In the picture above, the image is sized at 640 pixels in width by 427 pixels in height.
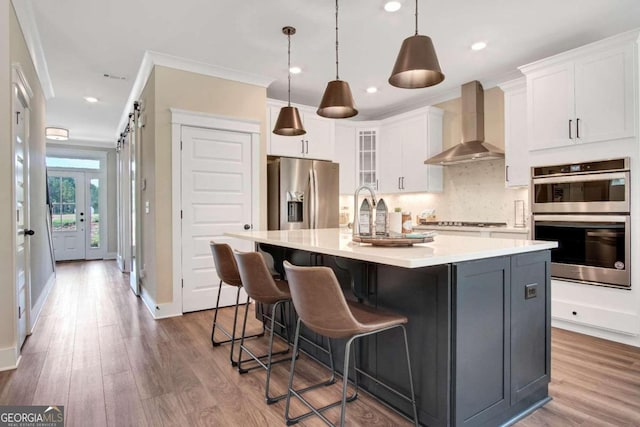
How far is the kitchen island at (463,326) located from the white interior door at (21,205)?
235cm

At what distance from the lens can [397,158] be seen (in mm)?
5570

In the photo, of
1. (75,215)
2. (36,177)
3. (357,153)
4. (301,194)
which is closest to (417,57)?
(301,194)

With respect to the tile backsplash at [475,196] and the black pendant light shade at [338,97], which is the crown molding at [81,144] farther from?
the black pendant light shade at [338,97]

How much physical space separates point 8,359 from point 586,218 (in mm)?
4693

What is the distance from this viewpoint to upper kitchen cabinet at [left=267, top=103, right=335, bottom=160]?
4.73m

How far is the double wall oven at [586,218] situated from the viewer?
3066mm

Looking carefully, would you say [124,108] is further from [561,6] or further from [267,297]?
[561,6]

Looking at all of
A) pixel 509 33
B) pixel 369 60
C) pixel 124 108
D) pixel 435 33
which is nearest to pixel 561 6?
pixel 509 33

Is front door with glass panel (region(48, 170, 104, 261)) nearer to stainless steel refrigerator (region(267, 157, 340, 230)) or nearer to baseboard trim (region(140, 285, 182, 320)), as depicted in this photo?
baseboard trim (region(140, 285, 182, 320))

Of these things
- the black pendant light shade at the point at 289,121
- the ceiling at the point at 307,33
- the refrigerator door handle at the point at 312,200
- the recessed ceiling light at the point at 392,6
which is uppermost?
the ceiling at the point at 307,33

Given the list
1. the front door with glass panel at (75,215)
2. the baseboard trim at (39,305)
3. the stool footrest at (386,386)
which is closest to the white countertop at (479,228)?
the stool footrest at (386,386)

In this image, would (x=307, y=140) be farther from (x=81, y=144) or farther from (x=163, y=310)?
(x=81, y=144)

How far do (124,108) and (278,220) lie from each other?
3.47 metres

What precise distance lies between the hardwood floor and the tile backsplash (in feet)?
5.68
